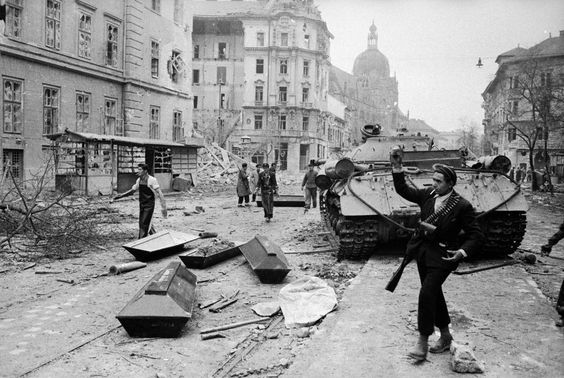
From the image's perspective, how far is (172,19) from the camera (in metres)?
31.1

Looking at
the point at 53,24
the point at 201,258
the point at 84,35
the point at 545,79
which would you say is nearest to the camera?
the point at 201,258

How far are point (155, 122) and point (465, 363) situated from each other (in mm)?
27678

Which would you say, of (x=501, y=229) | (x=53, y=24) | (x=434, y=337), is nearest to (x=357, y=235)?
(x=501, y=229)

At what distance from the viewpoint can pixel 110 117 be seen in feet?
86.1

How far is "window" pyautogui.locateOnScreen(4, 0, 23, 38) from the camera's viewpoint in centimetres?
1992

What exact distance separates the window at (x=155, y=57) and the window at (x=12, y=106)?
967cm

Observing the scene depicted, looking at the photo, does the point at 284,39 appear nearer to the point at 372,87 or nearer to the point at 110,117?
the point at 110,117

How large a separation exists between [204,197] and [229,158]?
51.9ft

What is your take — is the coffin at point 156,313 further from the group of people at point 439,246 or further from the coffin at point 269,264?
the group of people at point 439,246

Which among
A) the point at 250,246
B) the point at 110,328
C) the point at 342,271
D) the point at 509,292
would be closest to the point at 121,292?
the point at 110,328

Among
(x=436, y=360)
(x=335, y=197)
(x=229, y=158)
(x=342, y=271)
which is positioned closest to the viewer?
(x=436, y=360)

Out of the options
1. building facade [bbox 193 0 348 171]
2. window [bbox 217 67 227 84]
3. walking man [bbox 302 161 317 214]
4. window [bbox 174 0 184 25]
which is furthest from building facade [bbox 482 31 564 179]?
window [bbox 217 67 227 84]

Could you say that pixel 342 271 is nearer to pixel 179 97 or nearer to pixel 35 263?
pixel 35 263

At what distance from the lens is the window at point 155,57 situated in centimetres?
2928
